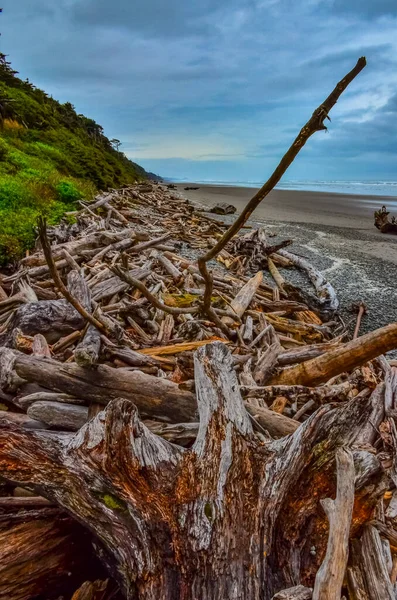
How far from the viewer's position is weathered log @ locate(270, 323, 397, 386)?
2.99 meters

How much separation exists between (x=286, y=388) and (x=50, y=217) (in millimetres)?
9137

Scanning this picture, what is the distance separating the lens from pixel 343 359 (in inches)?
128

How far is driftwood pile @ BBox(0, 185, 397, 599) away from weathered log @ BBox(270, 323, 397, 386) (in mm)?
18

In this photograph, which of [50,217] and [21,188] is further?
[21,188]

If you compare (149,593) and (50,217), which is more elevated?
(50,217)

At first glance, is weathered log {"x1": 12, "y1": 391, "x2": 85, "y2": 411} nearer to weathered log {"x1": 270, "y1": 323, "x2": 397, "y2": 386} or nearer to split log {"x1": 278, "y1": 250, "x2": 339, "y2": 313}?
weathered log {"x1": 270, "y1": 323, "x2": 397, "y2": 386}

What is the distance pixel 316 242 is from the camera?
14500mm

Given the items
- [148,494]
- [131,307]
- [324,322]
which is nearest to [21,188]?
[131,307]

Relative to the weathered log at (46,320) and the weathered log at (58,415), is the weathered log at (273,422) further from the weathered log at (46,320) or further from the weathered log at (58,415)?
the weathered log at (46,320)

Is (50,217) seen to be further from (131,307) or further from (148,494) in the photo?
(148,494)

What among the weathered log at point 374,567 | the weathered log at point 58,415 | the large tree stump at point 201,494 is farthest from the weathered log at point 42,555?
the weathered log at point 374,567

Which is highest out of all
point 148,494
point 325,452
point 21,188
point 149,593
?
point 21,188

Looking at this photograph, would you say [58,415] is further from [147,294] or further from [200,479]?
[147,294]

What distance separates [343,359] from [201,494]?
5.89 ft
